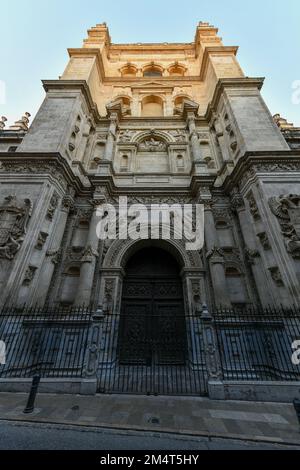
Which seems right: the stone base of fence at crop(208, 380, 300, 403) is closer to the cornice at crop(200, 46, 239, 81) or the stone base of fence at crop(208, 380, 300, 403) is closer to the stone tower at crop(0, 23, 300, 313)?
the stone tower at crop(0, 23, 300, 313)

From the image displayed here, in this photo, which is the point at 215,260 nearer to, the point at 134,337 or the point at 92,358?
the point at 134,337

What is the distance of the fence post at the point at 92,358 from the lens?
5.71 metres

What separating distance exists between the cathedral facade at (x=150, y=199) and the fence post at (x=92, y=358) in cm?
201

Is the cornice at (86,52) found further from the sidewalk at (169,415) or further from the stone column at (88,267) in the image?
the sidewalk at (169,415)

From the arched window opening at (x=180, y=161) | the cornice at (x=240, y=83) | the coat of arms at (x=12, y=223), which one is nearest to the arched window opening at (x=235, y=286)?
the arched window opening at (x=180, y=161)

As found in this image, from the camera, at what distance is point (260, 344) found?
289 inches

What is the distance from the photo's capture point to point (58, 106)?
13.1 metres

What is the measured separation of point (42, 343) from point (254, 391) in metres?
6.45

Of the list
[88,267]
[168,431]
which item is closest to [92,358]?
[168,431]

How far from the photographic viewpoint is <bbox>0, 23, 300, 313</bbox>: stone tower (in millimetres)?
8445

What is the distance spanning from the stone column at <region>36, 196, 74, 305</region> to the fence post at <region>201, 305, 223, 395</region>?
6.22 meters
